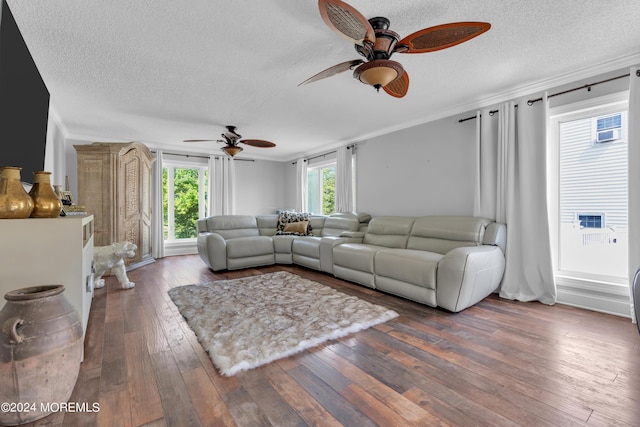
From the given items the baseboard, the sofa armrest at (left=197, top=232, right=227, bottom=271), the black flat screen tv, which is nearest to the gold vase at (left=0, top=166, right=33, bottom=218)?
the black flat screen tv

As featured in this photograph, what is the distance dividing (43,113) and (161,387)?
274 centimetres

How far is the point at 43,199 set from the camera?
5.46ft

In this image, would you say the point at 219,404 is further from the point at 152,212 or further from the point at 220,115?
the point at 152,212

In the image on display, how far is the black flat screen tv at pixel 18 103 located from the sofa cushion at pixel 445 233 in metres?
3.77

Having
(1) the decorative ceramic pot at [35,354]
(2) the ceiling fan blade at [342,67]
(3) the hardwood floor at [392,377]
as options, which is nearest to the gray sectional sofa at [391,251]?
(3) the hardwood floor at [392,377]

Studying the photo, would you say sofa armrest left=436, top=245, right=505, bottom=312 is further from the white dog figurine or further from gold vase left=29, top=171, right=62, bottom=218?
the white dog figurine

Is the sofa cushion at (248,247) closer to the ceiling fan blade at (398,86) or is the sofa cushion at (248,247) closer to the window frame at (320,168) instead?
the window frame at (320,168)

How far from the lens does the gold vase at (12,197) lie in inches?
58.3

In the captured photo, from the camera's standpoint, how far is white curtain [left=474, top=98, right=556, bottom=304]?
2963 mm

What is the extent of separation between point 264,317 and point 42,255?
5.08ft

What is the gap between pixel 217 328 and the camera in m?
2.25

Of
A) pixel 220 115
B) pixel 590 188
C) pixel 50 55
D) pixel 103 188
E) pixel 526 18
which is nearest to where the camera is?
pixel 526 18

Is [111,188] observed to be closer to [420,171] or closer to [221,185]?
[221,185]

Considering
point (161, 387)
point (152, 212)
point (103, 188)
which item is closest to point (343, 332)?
point (161, 387)
